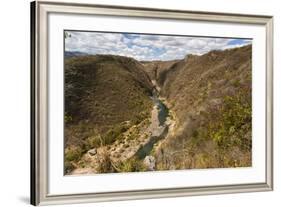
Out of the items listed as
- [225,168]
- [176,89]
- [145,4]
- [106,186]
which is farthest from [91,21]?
[225,168]

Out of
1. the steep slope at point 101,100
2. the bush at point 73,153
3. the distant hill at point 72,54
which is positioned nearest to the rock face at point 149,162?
the steep slope at point 101,100

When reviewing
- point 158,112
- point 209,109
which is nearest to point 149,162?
point 158,112

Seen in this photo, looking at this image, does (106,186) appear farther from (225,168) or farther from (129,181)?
(225,168)

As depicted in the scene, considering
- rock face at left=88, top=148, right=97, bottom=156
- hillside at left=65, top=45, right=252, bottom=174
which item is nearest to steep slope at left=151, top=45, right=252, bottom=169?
hillside at left=65, top=45, right=252, bottom=174

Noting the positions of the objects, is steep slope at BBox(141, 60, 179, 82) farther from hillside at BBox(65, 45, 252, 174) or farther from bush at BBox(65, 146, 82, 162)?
bush at BBox(65, 146, 82, 162)

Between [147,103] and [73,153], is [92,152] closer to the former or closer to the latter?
[73,153]

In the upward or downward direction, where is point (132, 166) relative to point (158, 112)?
downward

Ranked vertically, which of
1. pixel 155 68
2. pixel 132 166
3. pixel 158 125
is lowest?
pixel 132 166
